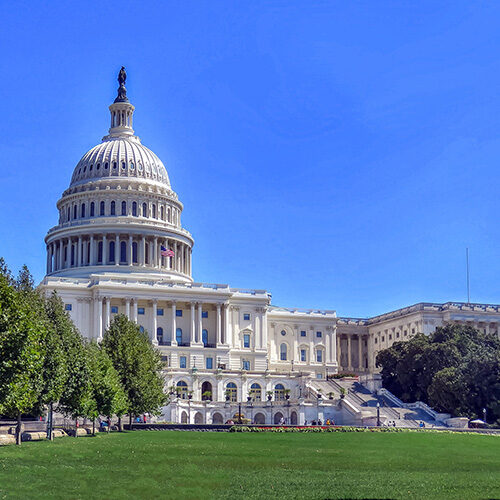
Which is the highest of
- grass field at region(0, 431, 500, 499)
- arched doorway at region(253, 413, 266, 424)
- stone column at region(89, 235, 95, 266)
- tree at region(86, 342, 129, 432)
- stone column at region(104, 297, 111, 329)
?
stone column at region(89, 235, 95, 266)

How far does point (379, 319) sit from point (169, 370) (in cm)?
6309

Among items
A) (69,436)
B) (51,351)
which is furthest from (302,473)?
(69,436)

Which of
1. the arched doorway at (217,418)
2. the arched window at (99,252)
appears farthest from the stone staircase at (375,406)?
the arched window at (99,252)

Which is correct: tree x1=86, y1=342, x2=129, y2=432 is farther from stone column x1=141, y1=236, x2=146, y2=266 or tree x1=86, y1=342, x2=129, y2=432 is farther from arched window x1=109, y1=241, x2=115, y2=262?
arched window x1=109, y1=241, x2=115, y2=262

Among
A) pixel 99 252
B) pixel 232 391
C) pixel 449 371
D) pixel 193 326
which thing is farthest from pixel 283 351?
pixel 449 371

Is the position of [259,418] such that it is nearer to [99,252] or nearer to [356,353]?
[99,252]

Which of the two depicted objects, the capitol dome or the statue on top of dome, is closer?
the capitol dome

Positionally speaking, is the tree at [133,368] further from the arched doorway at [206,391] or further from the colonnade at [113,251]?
the colonnade at [113,251]

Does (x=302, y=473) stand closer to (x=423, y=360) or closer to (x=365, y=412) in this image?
(x=365, y=412)

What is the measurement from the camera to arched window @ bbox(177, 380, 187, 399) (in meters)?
138

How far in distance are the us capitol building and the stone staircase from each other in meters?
1.39

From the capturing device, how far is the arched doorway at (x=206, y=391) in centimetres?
13938

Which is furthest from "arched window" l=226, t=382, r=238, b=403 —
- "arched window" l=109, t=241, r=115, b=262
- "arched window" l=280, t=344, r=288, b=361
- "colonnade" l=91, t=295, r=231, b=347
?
"arched window" l=109, t=241, r=115, b=262

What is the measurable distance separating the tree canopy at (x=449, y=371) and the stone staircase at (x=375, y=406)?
228 centimetres
